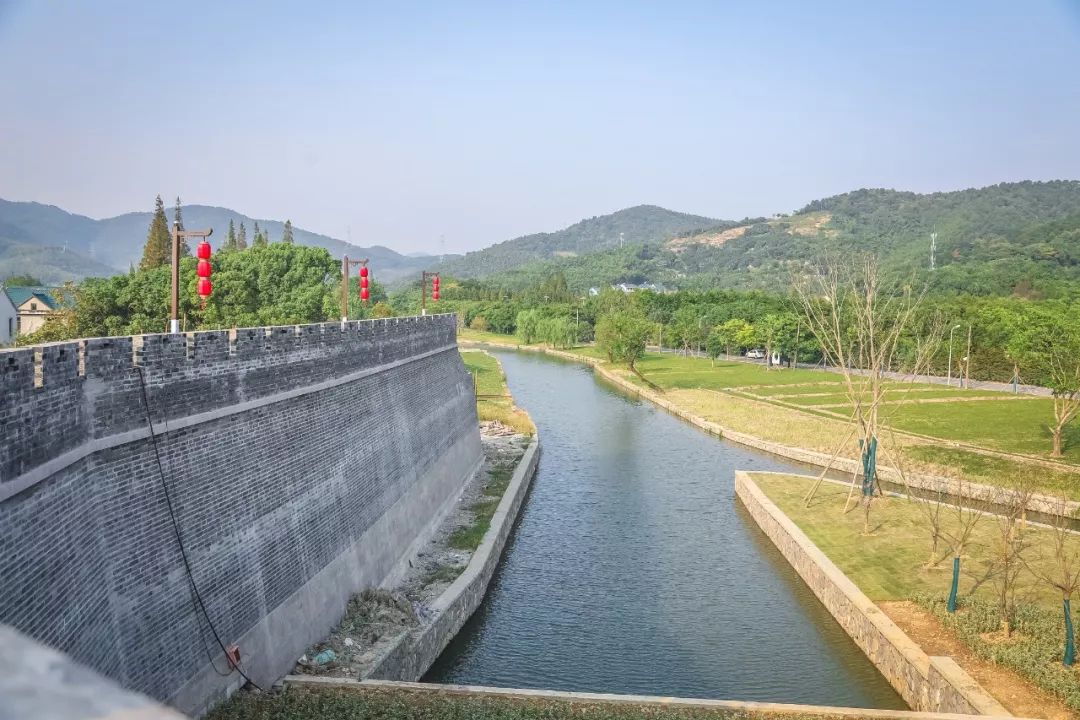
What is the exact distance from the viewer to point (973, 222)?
14650 centimetres

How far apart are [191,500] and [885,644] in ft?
35.8

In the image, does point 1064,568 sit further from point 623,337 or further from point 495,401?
point 623,337

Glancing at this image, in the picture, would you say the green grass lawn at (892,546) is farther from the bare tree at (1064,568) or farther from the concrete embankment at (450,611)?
the concrete embankment at (450,611)

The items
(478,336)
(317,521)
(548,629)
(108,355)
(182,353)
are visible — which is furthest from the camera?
(478,336)

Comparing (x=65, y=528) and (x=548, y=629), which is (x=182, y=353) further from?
(x=548, y=629)

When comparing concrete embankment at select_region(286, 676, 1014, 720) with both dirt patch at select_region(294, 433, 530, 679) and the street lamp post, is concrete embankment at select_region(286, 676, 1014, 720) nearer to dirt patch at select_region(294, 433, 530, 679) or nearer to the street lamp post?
dirt patch at select_region(294, 433, 530, 679)

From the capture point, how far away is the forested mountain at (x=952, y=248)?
285ft

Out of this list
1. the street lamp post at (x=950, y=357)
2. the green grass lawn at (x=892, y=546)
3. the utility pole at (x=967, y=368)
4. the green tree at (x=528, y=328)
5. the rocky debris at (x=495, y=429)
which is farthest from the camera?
the green tree at (x=528, y=328)

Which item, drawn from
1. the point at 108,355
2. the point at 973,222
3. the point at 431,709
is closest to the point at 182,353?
the point at 108,355

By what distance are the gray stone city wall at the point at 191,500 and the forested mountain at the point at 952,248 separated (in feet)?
222

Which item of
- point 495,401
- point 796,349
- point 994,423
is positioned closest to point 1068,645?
point 994,423

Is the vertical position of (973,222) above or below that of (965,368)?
above

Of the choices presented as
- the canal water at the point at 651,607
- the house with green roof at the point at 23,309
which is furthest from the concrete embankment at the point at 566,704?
the house with green roof at the point at 23,309

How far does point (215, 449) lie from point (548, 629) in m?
7.83
